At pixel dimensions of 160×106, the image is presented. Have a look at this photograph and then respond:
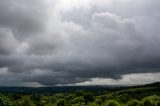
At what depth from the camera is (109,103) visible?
14075 cm

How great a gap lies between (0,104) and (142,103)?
8652 centimetres

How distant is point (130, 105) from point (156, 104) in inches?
458

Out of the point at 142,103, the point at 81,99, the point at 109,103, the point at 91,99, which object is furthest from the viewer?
Result: the point at 91,99

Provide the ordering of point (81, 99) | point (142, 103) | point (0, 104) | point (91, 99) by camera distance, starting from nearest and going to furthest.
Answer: point (0, 104) → point (142, 103) → point (81, 99) → point (91, 99)

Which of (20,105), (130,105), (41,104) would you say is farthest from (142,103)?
(20,105)

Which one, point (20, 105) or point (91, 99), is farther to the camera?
point (91, 99)

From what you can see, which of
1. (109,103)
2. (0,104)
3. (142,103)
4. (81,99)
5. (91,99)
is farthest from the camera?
(91,99)

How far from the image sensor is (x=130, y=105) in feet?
489

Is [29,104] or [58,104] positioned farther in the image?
[58,104]

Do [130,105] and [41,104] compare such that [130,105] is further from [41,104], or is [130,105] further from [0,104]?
[0,104]

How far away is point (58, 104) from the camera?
142750 mm

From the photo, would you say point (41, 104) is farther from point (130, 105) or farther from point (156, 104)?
point (156, 104)

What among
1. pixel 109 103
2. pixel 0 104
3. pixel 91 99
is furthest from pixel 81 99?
pixel 0 104

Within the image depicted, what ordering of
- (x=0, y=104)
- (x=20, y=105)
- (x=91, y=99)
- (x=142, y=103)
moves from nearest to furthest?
1. (x=0, y=104)
2. (x=20, y=105)
3. (x=142, y=103)
4. (x=91, y=99)
